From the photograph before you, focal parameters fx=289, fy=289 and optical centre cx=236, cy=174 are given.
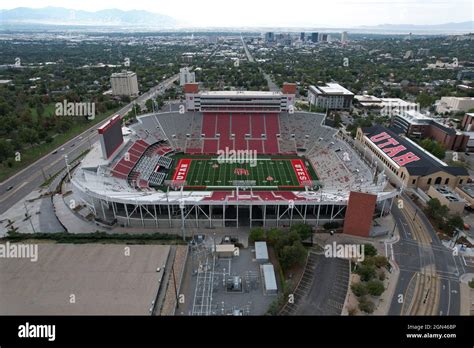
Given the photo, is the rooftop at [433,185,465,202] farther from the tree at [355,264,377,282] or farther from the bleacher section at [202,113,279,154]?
the bleacher section at [202,113,279,154]

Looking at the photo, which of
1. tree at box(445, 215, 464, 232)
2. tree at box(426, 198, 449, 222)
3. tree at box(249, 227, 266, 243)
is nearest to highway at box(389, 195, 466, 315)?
tree at box(426, 198, 449, 222)

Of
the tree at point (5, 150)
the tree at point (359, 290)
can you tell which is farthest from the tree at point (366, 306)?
the tree at point (5, 150)

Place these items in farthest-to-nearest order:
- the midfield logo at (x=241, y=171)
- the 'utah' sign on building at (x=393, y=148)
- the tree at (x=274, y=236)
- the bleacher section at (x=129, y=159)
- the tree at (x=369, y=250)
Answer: the midfield logo at (x=241, y=171) → the 'utah' sign on building at (x=393, y=148) → the bleacher section at (x=129, y=159) → the tree at (x=274, y=236) → the tree at (x=369, y=250)

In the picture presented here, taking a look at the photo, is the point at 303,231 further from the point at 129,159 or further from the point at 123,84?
the point at 123,84

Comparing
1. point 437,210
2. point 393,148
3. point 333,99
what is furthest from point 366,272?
point 333,99

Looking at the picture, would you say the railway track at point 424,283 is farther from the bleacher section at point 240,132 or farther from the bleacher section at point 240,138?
the bleacher section at point 240,132
